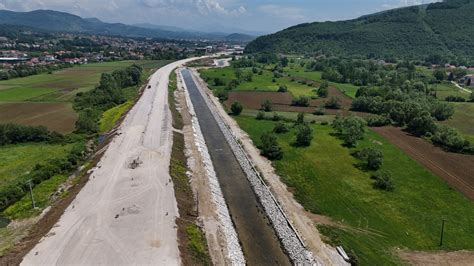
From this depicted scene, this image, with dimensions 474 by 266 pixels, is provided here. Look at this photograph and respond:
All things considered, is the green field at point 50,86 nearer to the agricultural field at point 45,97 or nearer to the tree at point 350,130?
the agricultural field at point 45,97

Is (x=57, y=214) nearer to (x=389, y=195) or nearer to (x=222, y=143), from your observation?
(x=222, y=143)

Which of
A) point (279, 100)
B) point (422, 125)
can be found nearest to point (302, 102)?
point (279, 100)

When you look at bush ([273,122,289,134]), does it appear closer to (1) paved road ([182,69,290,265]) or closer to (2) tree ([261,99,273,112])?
(1) paved road ([182,69,290,265])

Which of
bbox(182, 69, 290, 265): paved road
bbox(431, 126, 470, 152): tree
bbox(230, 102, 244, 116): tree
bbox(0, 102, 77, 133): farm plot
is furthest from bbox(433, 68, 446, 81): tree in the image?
bbox(0, 102, 77, 133): farm plot

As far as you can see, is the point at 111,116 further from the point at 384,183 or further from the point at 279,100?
the point at 384,183

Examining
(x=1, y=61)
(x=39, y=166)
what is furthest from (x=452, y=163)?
(x=1, y=61)
